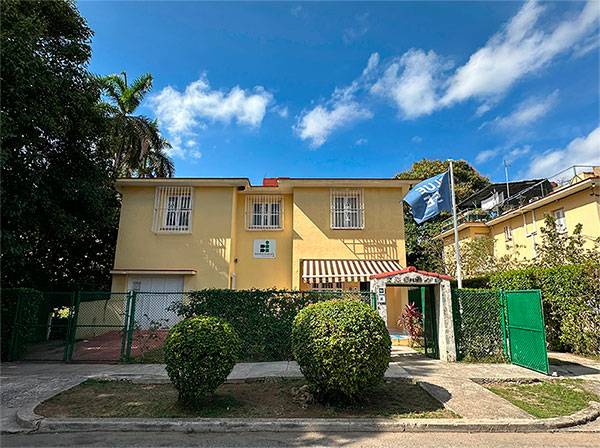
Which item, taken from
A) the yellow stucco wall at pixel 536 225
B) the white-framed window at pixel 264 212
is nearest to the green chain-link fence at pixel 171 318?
the white-framed window at pixel 264 212

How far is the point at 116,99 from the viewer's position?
969 inches

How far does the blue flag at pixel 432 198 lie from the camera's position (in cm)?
1473

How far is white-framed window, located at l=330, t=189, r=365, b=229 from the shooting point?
61.2 ft

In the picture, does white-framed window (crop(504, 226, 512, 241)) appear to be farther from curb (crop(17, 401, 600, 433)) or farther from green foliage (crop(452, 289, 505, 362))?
curb (crop(17, 401, 600, 433))

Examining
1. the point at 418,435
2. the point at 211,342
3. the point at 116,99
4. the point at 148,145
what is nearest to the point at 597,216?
the point at 418,435

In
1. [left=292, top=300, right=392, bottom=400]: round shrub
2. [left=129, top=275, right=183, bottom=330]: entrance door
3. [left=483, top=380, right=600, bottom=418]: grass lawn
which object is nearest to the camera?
[left=292, top=300, right=392, bottom=400]: round shrub

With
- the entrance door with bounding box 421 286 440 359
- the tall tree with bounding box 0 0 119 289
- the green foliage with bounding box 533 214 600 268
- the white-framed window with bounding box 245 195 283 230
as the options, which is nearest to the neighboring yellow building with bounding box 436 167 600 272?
the green foliage with bounding box 533 214 600 268

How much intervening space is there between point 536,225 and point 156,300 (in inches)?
900

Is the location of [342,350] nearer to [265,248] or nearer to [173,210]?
[265,248]

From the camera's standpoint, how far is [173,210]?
61.2 feet

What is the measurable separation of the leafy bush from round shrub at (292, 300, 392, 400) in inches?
292

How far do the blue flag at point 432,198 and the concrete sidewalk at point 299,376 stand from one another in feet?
20.3

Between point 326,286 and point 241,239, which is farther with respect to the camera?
point 241,239


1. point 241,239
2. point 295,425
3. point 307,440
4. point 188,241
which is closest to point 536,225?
point 241,239
